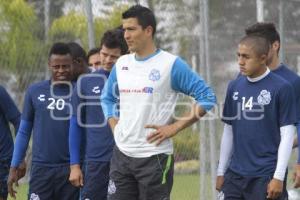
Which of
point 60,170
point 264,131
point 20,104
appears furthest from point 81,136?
point 20,104

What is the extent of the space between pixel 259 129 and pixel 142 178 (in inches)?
39.4

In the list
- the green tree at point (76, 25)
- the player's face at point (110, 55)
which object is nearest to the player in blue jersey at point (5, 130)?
the player's face at point (110, 55)

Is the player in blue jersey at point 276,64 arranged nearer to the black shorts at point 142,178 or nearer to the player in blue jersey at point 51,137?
the black shorts at point 142,178

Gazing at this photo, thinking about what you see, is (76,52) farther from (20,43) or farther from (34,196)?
(20,43)

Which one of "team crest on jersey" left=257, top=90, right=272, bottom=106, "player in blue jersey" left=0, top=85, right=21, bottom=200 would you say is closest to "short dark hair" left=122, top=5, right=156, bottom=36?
"team crest on jersey" left=257, top=90, right=272, bottom=106

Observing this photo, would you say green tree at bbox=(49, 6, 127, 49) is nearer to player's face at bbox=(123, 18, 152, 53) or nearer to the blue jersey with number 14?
player's face at bbox=(123, 18, 152, 53)

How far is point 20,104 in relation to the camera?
38.4 feet

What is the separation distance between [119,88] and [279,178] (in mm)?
1374

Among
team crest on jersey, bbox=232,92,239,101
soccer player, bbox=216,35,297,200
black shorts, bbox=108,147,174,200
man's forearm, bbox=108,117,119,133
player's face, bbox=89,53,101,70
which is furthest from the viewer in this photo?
player's face, bbox=89,53,101,70

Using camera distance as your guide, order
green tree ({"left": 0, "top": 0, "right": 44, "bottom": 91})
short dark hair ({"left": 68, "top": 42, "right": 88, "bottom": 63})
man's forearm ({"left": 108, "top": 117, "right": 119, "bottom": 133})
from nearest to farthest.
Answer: man's forearm ({"left": 108, "top": 117, "right": 119, "bottom": 133}) → short dark hair ({"left": 68, "top": 42, "right": 88, "bottom": 63}) → green tree ({"left": 0, "top": 0, "right": 44, "bottom": 91})

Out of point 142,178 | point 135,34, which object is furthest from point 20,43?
point 142,178

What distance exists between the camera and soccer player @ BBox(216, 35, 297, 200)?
7480 millimetres

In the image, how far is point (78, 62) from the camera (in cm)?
901

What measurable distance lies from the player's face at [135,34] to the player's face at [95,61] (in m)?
2.03
